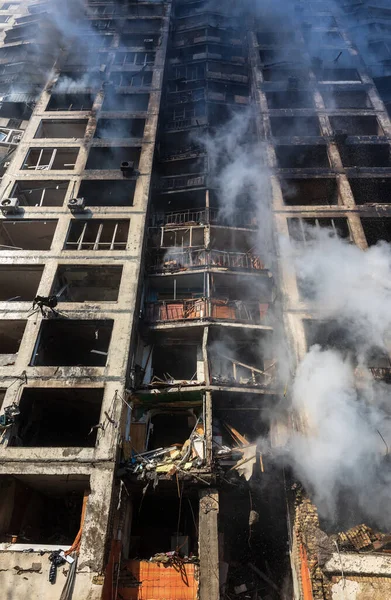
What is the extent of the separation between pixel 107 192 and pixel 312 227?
11.7 meters

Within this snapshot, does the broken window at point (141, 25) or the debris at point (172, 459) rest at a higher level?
the broken window at point (141, 25)

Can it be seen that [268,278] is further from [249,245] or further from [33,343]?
[33,343]

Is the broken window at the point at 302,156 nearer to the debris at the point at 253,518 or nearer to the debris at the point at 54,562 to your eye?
the debris at the point at 253,518

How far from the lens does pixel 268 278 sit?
18281 mm

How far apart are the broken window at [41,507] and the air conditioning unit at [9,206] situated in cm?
1262

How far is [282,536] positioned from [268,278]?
35.6 feet

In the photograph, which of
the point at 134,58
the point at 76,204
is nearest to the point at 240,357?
the point at 76,204

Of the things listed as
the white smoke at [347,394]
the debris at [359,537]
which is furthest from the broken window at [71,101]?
the debris at [359,537]

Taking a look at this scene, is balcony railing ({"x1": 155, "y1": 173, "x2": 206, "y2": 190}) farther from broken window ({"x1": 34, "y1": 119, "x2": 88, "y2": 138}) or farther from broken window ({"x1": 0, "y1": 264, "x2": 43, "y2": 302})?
broken window ({"x1": 0, "y1": 264, "x2": 43, "y2": 302})

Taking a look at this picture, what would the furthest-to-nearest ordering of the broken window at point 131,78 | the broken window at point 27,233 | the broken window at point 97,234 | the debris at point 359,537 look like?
the broken window at point 131,78
the broken window at point 27,233
the broken window at point 97,234
the debris at point 359,537

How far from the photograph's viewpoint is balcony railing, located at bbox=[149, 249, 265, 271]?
1858cm

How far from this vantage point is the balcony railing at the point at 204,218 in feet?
67.8

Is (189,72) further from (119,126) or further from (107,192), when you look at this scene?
(107,192)

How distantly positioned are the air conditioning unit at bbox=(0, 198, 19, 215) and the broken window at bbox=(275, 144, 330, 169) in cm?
1512
